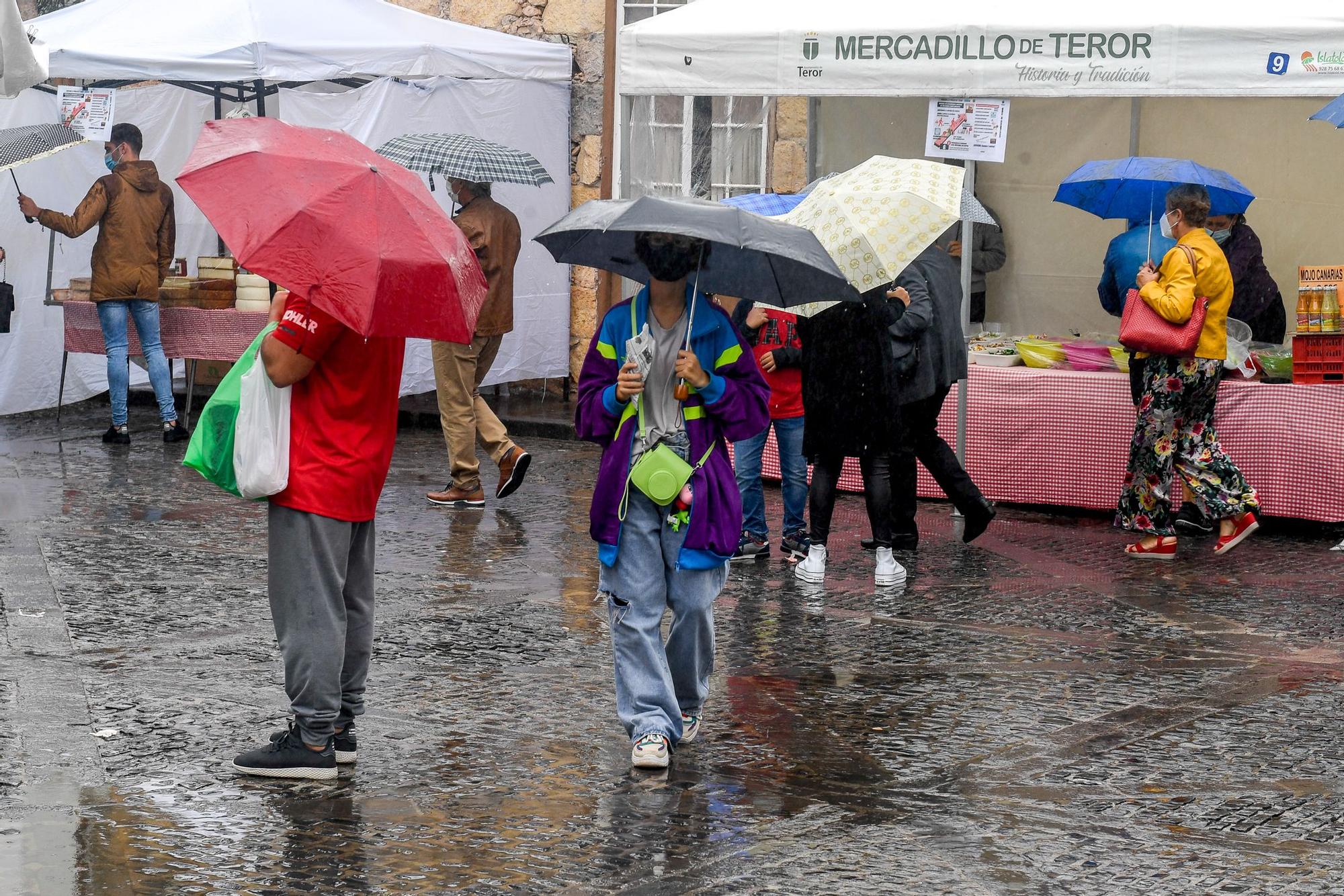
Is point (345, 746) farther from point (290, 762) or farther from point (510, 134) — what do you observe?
point (510, 134)

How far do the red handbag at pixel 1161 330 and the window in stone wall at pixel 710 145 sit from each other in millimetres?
5108

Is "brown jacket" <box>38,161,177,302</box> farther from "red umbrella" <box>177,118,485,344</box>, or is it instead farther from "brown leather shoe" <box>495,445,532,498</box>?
"red umbrella" <box>177,118,485,344</box>

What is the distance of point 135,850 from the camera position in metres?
4.42

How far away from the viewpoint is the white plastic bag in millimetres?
4742

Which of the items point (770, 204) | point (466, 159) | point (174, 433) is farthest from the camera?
point (174, 433)

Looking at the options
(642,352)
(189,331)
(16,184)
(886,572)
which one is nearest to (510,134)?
(189,331)

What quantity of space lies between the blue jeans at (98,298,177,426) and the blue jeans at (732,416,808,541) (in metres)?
5.13

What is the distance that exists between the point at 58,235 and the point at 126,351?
1788 millimetres

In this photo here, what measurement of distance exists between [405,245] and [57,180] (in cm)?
968

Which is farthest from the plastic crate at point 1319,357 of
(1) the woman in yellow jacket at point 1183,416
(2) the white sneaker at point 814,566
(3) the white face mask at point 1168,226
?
(2) the white sneaker at point 814,566

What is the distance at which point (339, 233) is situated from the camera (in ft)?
14.9

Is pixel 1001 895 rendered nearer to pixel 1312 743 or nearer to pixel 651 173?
pixel 1312 743

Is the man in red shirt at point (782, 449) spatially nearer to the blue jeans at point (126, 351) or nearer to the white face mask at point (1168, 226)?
the white face mask at point (1168, 226)

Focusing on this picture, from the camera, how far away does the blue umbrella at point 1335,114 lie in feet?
28.1
